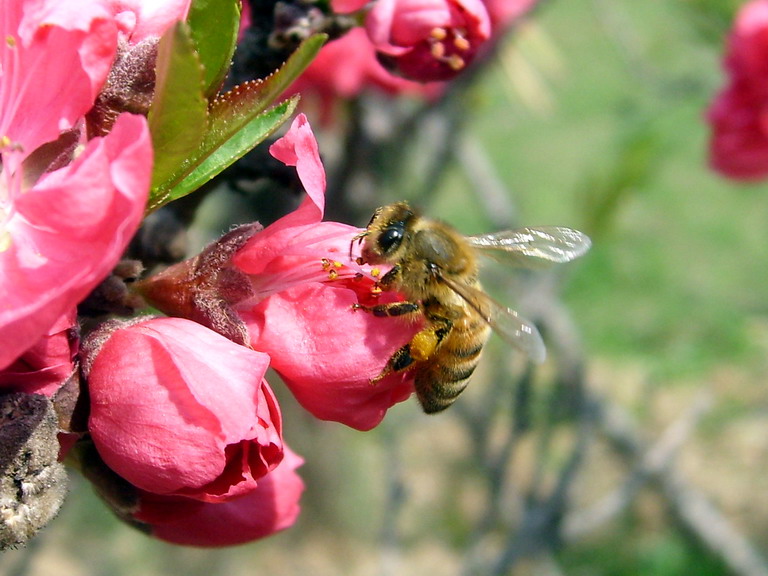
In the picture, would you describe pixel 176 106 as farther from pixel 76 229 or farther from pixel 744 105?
pixel 744 105

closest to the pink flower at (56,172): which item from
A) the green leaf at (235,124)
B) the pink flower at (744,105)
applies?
the green leaf at (235,124)

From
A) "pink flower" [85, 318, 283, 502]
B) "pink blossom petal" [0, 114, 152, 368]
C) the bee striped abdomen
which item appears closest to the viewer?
"pink blossom petal" [0, 114, 152, 368]

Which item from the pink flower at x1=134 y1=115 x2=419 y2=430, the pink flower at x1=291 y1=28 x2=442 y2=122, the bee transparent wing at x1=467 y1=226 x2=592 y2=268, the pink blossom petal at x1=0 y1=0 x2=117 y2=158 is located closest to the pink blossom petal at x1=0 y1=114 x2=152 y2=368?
the pink blossom petal at x1=0 y1=0 x2=117 y2=158

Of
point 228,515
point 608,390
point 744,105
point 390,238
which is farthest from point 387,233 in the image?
point 608,390

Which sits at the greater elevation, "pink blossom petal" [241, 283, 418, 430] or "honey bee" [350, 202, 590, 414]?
"pink blossom petal" [241, 283, 418, 430]

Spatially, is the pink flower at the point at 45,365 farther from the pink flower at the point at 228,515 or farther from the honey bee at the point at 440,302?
the honey bee at the point at 440,302

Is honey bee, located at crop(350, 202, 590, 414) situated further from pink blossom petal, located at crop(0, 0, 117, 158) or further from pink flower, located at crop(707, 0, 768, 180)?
pink flower, located at crop(707, 0, 768, 180)
